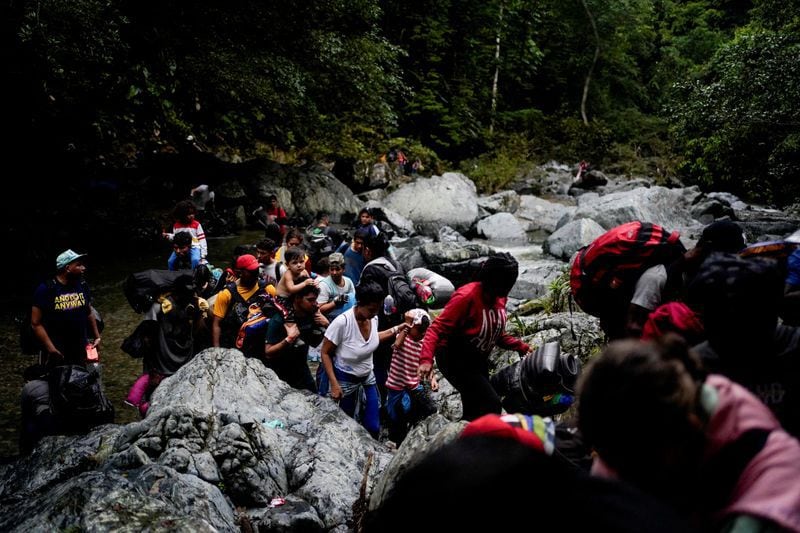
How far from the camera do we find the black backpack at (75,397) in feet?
14.5

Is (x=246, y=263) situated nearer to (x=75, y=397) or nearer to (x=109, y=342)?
(x=75, y=397)

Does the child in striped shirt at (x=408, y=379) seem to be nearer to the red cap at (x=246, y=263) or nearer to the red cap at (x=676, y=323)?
the red cap at (x=246, y=263)

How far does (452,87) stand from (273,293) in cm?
2742

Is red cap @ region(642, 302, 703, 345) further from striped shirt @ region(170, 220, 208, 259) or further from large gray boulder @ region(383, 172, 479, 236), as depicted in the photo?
large gray boulder @ region(383, 172, 479, 236)

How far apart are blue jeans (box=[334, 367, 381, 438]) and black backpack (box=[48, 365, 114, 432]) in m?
2.09

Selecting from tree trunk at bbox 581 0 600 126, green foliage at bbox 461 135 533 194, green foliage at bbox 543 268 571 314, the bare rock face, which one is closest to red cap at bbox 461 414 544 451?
the bare rock face

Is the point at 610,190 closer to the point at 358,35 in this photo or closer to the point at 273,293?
the point at 358,35

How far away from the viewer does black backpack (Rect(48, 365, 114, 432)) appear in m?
4.42

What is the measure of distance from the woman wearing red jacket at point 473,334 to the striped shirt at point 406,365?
23.5 inches

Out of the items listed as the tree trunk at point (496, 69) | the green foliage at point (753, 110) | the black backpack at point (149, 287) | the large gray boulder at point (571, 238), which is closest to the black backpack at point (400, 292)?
the black backpack at point (149, 287)

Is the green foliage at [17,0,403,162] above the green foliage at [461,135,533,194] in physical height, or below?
above

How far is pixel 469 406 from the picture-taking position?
410 centimetres

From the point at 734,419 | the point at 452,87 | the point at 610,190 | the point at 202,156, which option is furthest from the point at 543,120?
the point at 734,419

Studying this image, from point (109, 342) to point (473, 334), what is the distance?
6.35m
